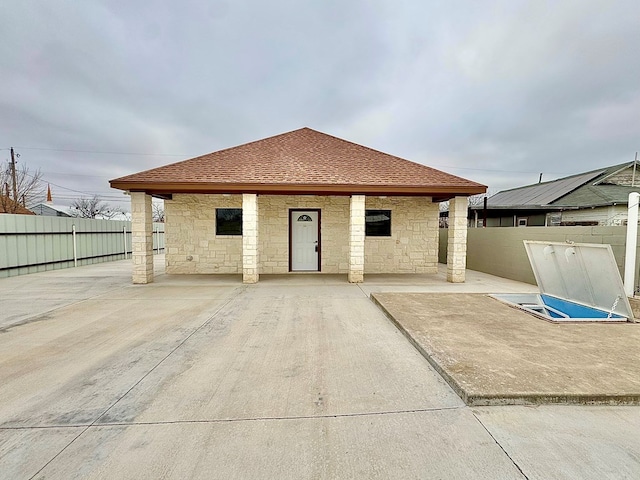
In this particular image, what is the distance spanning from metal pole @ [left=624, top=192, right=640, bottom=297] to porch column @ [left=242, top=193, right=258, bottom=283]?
9.42 m

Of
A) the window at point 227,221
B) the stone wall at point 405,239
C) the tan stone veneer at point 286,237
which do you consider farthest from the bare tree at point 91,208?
the stone wall at point 405,239

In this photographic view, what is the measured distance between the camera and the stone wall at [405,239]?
11086 millimetres

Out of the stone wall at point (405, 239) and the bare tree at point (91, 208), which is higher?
the bare tree at point (91, 208)

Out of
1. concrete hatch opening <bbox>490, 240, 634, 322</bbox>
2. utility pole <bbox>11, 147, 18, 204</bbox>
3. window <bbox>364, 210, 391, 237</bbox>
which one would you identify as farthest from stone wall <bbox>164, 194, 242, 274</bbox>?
utility pole <bbox>11, 147, 18, 204</bbox>

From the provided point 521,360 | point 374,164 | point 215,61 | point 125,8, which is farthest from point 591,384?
point 215,61

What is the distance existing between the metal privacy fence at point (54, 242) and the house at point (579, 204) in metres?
Answer: 19.4

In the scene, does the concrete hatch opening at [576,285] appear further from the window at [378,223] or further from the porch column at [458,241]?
the window at [378,223]

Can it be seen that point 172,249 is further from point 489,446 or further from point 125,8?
point 489,446

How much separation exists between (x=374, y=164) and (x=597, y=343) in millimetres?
7705

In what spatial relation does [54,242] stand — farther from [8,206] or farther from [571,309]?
[571,309]

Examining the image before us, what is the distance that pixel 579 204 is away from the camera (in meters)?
15.7

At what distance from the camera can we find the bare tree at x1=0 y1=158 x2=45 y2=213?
19.5 metres

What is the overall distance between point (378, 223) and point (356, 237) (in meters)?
2.36

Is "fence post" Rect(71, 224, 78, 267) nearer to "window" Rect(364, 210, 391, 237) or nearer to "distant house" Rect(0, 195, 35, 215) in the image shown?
"distant house" Rect(0, 195, 35, 215)
